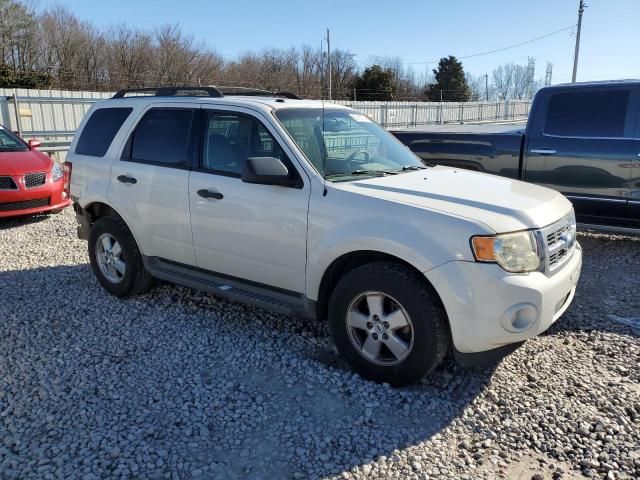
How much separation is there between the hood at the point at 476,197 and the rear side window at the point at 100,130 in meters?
2.61

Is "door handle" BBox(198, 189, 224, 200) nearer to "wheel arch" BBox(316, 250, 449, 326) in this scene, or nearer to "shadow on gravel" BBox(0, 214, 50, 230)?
"wheel arch" BBox(316, 250, 449, 326)

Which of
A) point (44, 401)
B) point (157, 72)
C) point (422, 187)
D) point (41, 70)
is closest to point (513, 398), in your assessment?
point (422, 187)

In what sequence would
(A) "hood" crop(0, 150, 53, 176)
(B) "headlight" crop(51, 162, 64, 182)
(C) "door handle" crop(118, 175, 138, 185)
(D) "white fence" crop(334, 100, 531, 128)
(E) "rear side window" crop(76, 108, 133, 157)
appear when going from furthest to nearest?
(D) "white fence" crop(334, 100, 531, 128)
(B) "headlight" crop(51, 162, 64, 182)
(A) "hood" crop(0, 150, 53, 176)
(E) "rear side window" crop(76, 108, 133, 157)
(C) "door handle" crop(118, 175, 138, 185)

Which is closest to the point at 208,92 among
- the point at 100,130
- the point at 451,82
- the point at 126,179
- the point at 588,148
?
the point at 126,179

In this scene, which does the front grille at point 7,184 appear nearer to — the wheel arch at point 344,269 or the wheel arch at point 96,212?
the wheel arch at point 96,212

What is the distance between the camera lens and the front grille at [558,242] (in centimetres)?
331

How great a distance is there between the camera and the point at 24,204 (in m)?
8.27

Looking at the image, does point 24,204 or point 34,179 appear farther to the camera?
point 34,179

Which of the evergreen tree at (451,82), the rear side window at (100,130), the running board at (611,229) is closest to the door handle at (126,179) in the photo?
the rear side window at (100,130)

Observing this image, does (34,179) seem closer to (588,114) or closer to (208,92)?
(208,92)

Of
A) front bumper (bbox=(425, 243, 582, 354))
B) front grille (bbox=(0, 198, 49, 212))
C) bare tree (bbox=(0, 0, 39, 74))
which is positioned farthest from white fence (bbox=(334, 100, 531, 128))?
bare tree (bbox=(0, 0, 39, 74))

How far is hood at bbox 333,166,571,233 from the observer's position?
324 cm

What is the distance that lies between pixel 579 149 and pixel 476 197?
3.68 meters

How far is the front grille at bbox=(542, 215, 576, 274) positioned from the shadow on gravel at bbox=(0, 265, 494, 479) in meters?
0.91
